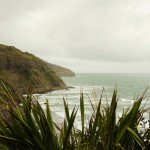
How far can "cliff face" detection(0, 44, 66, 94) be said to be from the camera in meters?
69.9

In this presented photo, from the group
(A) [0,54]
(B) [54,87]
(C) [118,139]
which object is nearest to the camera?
(C) [118,139]

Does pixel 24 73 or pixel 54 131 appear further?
pixel 24 73

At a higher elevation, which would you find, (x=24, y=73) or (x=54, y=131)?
(x=24, y=73)

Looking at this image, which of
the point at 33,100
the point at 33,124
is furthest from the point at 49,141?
the point at 33,100

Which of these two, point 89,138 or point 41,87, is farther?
point 41,87

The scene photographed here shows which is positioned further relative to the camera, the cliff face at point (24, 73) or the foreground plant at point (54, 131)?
the cliff face at point (24, 73)

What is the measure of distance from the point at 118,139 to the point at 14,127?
42.5 inches

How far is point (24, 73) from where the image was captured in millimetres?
76312

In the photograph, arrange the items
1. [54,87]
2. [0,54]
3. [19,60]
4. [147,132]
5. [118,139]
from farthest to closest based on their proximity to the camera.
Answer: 1. [54,87]
2. [19,60]
3. [0,54]
4. [147,132]
5. [118,139]

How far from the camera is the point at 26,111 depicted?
345 centimetres

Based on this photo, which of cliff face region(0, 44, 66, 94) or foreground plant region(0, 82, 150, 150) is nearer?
foreground plant region(0, 82, 150, 150)

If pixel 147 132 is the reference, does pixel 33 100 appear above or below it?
above

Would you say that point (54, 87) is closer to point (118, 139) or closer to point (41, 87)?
point (41, 87)

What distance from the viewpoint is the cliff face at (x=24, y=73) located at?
229 feet
